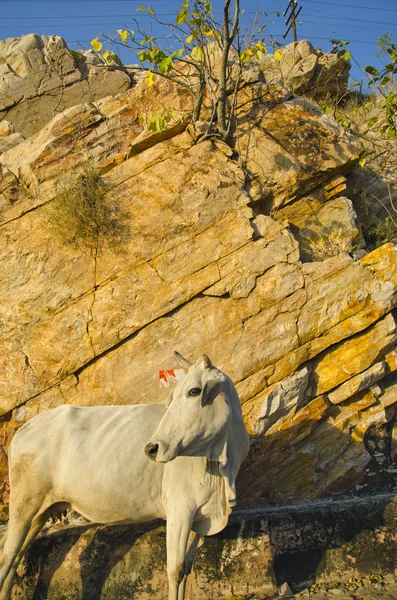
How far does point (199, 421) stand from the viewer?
11.9 ft

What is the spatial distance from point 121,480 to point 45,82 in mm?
9154

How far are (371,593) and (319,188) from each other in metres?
4.42

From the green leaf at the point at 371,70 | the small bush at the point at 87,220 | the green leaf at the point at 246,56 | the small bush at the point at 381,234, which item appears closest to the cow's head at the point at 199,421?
the small bush at the point at 87,220

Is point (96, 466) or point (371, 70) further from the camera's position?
point (371, 70)

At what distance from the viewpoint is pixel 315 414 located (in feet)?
18.3

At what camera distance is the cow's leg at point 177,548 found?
3.87 m

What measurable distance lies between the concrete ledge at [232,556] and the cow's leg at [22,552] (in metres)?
0.35

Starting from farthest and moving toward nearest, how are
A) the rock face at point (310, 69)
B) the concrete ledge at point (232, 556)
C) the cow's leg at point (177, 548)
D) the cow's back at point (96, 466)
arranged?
the rock face at point (310, 69) → the concrete ledge at point (232, 556) → the cow's back at point (96, 466) → the cow's leg at point (177, 548)

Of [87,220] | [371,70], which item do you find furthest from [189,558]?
[371,70]

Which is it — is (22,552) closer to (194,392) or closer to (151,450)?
(151,450)

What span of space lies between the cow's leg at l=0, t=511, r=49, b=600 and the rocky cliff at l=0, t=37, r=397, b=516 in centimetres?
145

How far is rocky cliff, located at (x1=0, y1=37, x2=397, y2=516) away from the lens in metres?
5.61

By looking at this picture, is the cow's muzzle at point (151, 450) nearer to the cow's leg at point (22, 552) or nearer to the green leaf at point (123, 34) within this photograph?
the cow's leg at point (22, 552)

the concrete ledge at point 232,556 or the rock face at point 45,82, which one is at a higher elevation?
the rock face at point 45,82
